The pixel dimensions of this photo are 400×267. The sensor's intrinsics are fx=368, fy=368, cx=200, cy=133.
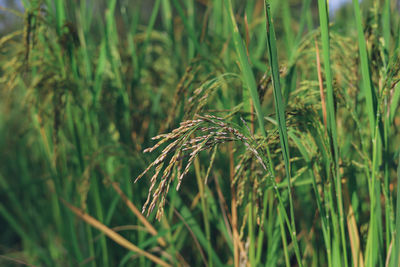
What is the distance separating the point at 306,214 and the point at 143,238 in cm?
54

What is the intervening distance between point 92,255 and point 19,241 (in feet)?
4.02

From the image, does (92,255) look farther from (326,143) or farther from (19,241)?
(19,241)

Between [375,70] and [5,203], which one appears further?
[5,203]

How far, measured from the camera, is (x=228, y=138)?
634 mm

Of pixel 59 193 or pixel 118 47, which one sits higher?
pixel 118 47

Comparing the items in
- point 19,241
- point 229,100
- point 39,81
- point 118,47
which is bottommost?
point 19,241

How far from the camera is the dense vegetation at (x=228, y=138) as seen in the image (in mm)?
766

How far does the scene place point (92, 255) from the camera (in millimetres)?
1246

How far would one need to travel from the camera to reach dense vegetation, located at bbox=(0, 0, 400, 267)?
30.1 inches

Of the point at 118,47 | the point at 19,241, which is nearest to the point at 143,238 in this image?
the point at 118,47

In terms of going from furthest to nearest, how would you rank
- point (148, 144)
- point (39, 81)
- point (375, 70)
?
point (148, 144) → point (39, 81) → point (375, 70)

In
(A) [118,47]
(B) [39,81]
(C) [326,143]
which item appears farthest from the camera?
(A) [118,47]

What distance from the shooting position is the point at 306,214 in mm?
1192

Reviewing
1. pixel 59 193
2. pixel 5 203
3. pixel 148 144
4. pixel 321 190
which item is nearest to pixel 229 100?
pixel 148 144
